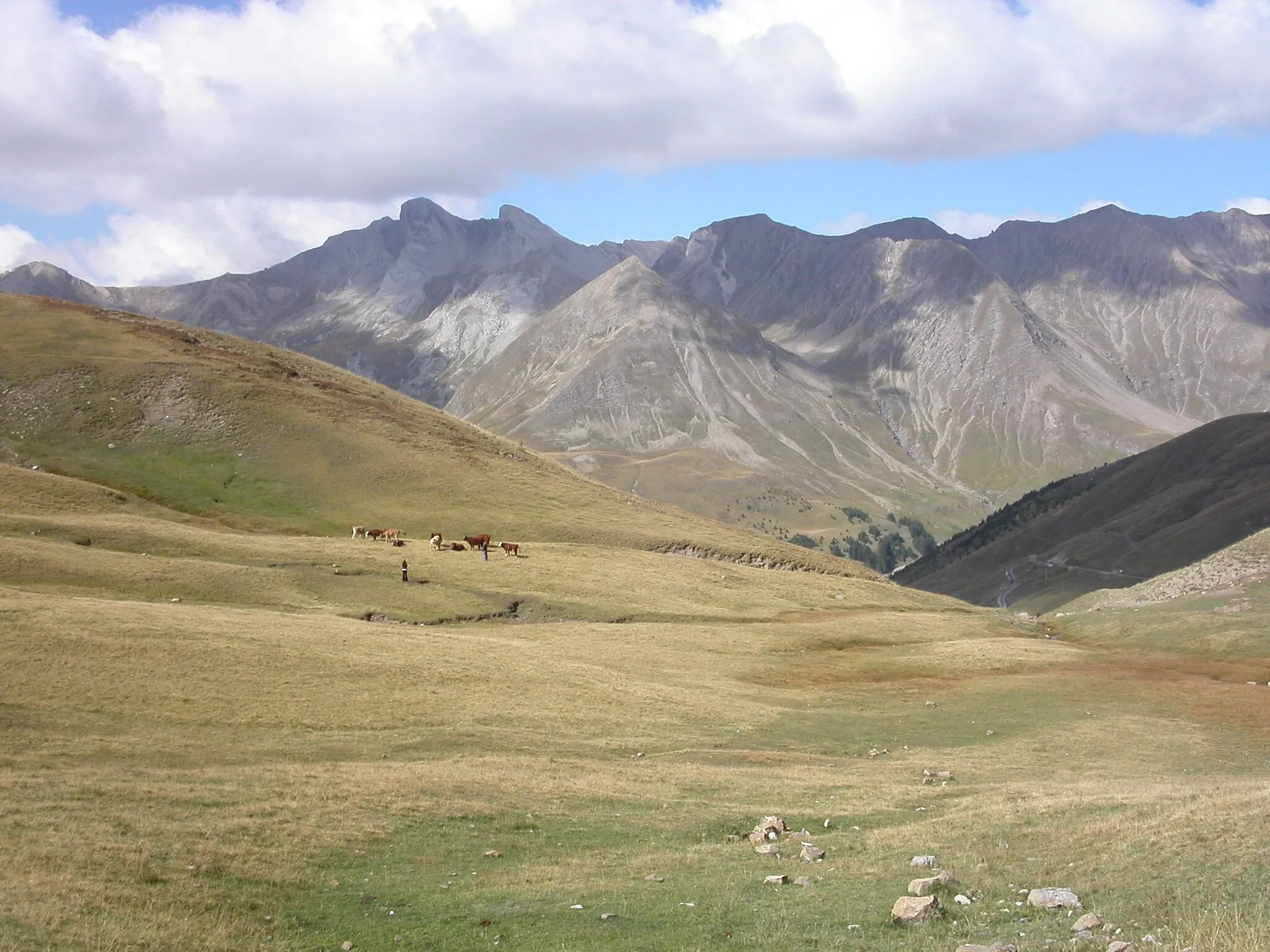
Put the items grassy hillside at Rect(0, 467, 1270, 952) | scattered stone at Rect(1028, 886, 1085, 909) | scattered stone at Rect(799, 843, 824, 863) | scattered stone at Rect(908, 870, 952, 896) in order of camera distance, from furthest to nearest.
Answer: scattered stone at Rect(799, 843, 824, 863)
scattered stone at Rect(908, 870, 952, 896)
grassy hillside at Rect(0, 467, 1270, 952)
scattered stone at Rect(1028, 886, 1085, 909)

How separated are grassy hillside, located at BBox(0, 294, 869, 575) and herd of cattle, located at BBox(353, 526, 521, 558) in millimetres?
6978

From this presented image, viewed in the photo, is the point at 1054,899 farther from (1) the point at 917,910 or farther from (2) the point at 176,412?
(2) the point at 176,412

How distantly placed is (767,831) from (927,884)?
7.65 metres

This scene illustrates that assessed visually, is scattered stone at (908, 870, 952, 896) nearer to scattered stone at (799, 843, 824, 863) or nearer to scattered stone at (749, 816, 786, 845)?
scattered stone at (799, 843, 824, 863)

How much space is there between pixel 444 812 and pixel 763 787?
412 inches

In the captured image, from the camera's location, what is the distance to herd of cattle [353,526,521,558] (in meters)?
88.8

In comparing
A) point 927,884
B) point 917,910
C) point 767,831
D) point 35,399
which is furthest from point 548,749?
point 35,399

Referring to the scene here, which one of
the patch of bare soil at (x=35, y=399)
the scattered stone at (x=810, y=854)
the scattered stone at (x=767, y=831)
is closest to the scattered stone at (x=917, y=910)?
the scattered stone at (x=810, y=854)

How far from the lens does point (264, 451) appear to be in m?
112

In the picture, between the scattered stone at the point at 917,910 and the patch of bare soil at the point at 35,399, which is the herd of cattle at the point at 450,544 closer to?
the patch of bare soil at the point at 35,399

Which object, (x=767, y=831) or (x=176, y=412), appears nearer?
(x=767, y=831)

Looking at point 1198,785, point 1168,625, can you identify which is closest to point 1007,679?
point 1198,785

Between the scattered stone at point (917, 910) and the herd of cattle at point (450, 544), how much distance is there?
69.3 m

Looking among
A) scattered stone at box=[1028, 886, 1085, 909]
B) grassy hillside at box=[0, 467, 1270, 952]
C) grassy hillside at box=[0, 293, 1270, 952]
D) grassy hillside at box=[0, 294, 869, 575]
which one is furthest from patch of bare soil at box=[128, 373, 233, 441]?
scattered stone at box=[1028, 886, 1085, 909]
